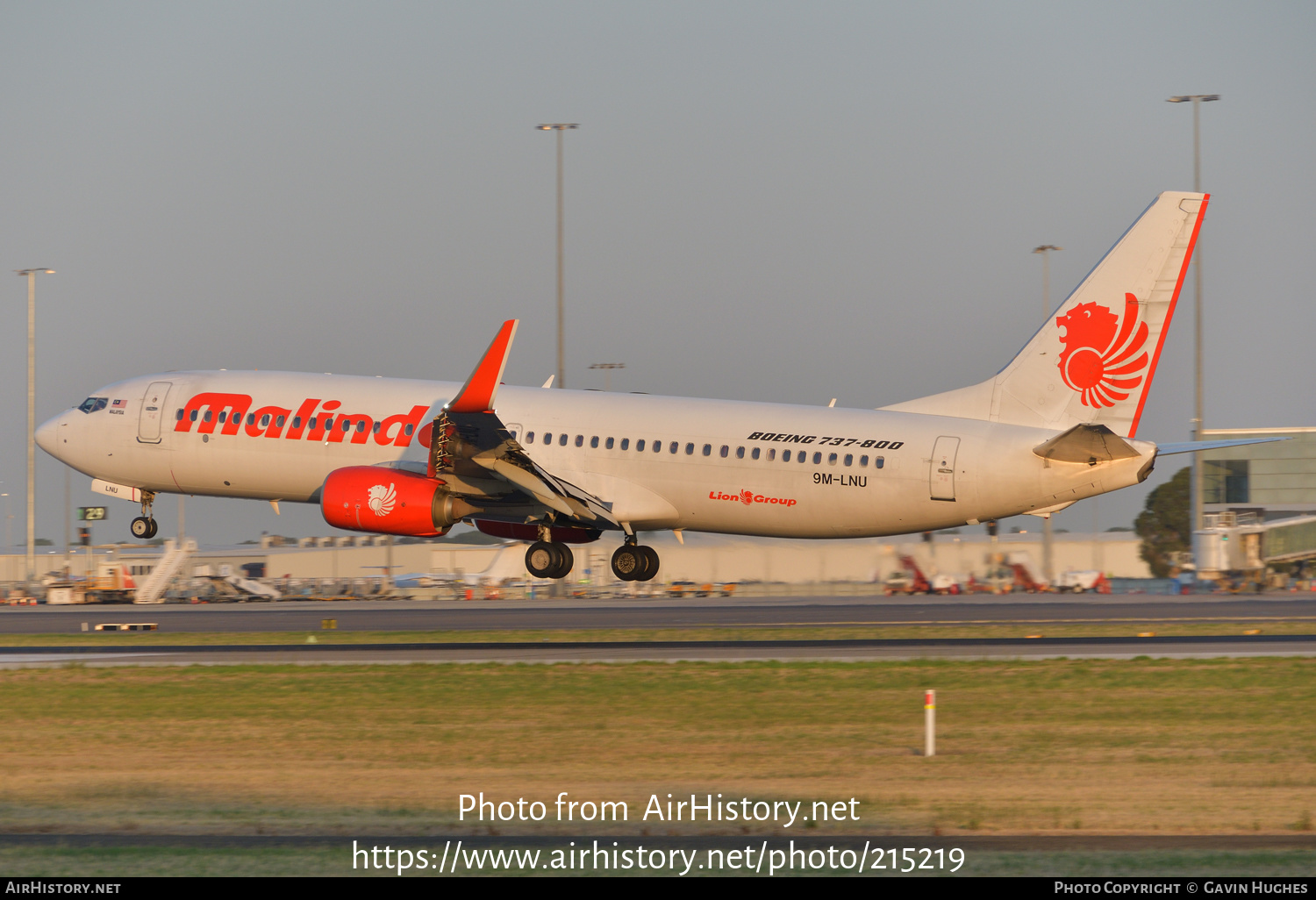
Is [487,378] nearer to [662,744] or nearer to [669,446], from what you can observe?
[669,446]

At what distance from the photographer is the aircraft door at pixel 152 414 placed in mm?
42844

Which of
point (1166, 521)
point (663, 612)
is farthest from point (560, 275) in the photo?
point (1166, 521)

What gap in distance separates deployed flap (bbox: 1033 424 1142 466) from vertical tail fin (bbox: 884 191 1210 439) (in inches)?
68.1

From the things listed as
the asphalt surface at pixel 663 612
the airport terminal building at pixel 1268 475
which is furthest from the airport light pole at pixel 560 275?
the airport terminal building at pixel 1268 475

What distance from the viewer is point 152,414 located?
43.0 m

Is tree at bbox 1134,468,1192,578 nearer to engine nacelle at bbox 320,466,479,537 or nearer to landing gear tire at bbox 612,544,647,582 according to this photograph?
landing gear tire at bbox 612,544,647,582

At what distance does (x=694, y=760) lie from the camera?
20.3m

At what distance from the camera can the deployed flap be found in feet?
113

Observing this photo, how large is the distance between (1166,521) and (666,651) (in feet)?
365

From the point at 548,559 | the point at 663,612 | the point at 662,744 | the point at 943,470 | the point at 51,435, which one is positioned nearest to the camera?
the point at 662,744

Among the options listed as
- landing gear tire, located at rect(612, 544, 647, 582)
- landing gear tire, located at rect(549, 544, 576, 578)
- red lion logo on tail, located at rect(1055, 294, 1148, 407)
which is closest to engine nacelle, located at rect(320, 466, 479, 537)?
landing gear tire, located at rect(549, 544, 576, 578)

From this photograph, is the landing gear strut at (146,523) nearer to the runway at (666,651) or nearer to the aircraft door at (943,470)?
the runway at (666,651)

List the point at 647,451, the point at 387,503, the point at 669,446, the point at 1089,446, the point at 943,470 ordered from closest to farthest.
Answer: the point at 1089,446 → the point at 943,470 → the point at 387,503 → the point at 669,446 → the point at 647,451
